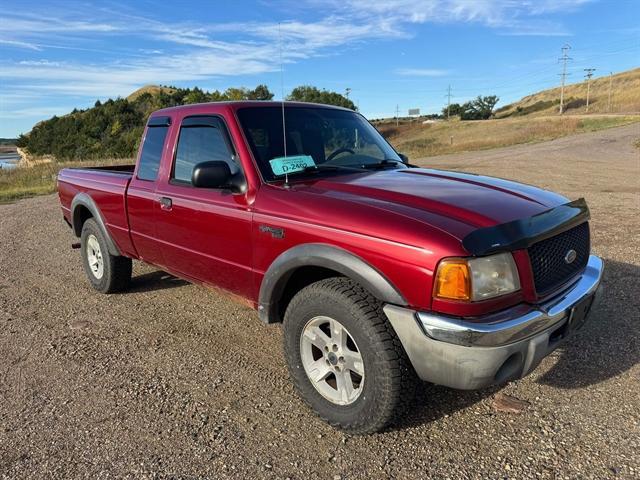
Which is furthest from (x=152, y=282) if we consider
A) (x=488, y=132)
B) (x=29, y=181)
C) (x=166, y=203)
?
(x=488, y=132)

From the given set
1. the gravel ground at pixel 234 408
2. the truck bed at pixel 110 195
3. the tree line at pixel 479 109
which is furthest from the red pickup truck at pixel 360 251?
the tree line at pixel 479 109

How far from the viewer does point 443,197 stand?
9.32ft

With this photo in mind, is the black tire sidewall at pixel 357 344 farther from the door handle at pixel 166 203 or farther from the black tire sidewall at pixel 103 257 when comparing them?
the black tire sidewall at pixel 103 257

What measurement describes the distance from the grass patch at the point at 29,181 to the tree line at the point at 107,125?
18589mm

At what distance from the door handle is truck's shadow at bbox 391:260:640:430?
239 cm

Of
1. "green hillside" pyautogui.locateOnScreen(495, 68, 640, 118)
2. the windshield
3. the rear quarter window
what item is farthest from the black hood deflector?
"green hillside" pyautogui.locateOnScreen(495, 68, 640, 118)

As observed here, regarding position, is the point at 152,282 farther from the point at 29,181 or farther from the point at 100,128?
the point at 100,128

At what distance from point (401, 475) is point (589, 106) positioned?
338ft

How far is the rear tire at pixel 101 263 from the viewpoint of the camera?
16.8ft

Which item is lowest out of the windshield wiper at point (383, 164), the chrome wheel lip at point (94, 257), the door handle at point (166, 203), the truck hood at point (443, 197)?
the chrome wheel lip at point (94, 257)

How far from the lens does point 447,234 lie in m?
2.35

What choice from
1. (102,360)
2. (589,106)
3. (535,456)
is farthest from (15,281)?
(589,106)

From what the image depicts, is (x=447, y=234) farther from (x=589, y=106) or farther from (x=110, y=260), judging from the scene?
(x=589, y=106)

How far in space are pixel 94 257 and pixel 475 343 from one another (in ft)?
15.1
